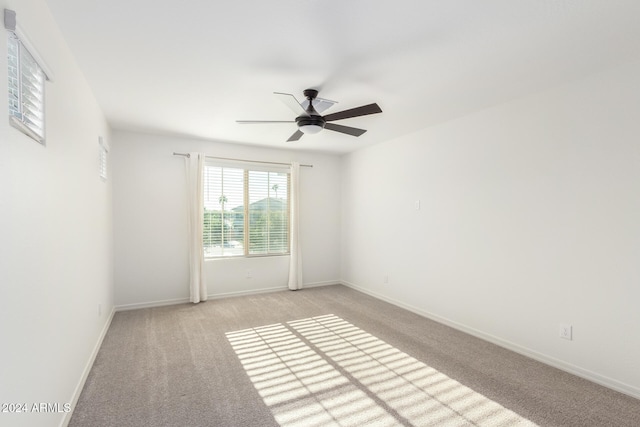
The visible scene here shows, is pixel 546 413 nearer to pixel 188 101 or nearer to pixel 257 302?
pixel 257 302

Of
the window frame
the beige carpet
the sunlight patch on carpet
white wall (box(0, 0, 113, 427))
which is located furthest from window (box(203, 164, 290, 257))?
the window frame

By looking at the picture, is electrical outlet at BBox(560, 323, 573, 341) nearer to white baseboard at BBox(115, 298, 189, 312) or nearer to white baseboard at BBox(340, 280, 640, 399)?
white baseboard at BBox(340, 280, 640, 399)

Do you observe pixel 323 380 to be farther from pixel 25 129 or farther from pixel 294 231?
pixel 294 231

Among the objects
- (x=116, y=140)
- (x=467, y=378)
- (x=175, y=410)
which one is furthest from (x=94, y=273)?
(x=467, y=378)

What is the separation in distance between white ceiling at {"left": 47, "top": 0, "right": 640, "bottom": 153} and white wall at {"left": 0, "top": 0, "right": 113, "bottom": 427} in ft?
1.25

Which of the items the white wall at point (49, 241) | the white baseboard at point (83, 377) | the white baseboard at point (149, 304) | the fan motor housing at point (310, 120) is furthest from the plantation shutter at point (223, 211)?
the fan motor housing at point (310, 120)

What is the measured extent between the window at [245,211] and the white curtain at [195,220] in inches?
6.6

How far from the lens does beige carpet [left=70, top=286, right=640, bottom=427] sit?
2129mm

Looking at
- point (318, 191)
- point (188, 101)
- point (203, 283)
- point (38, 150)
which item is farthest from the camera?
point (318, 191)

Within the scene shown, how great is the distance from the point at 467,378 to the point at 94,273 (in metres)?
3.44

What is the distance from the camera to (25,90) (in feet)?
4.90

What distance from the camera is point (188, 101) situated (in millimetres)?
3283

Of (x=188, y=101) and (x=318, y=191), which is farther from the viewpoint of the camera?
(x=318, y=191)

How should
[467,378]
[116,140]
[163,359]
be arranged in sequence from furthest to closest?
[116,140] → [163,359] → [467,378]
